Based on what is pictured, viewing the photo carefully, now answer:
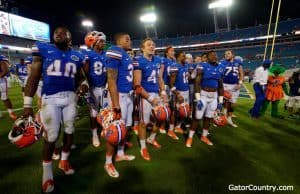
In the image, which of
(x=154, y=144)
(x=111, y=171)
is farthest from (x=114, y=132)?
(x=154, y=144)

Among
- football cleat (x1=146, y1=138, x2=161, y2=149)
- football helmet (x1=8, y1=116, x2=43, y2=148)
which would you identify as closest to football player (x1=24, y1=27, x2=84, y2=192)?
football helmet (x1=8, y1=116, x2=43, y2=148)

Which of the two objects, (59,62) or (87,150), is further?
(87,150)

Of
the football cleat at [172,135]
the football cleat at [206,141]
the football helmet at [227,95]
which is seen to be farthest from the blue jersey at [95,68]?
the football helmet at [227,95]

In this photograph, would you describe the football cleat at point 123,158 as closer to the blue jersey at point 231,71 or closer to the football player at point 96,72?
the football player at point 96,72

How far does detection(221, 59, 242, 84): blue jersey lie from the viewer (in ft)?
23.1

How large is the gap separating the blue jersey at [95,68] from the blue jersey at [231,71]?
442 cm

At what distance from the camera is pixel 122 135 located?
3.20 m

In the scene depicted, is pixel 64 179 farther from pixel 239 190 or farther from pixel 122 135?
pixel 239 190

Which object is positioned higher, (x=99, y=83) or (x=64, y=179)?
(x=99, y=83)

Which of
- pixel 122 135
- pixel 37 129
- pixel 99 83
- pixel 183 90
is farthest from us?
pixel 183 90

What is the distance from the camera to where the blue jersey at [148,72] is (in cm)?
414

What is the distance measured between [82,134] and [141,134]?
235 cm

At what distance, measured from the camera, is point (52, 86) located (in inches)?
118

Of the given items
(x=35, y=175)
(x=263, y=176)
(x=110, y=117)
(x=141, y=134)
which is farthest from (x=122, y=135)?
(x=263, y=176)
